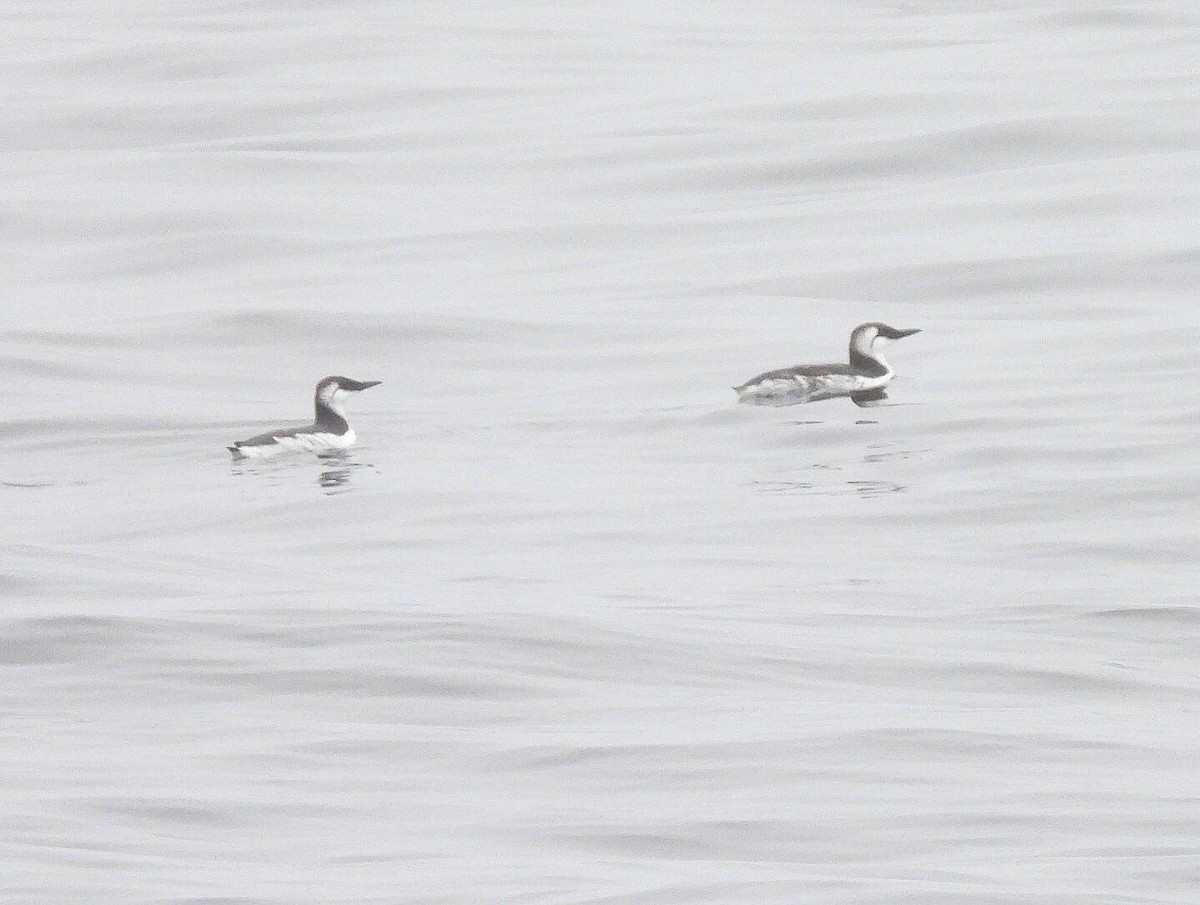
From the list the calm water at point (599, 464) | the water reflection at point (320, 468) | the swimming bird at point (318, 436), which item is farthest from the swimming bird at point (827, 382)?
the water reflection at point (320, 468)

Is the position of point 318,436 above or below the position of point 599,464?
above

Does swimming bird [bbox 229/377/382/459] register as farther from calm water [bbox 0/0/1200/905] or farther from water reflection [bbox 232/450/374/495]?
calm water [bbox 0/0/1200/905]

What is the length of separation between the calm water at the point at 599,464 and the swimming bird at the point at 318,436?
0.99ft

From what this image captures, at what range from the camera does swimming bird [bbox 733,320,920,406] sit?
65.7 feet

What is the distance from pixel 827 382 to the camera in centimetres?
2061

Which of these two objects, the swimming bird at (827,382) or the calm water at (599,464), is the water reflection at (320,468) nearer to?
the calm water at (599,464)

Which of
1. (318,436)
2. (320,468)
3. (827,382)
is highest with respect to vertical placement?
(827,382)

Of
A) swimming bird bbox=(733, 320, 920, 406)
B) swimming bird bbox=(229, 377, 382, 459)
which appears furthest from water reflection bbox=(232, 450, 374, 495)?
swimming bird bbox=(733, 320, 920, 406)

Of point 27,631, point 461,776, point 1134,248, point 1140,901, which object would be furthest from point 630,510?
point 1134,248

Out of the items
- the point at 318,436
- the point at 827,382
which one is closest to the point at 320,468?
the point at 318,436

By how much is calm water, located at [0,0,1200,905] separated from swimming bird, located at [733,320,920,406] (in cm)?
26

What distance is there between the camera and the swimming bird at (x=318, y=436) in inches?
725

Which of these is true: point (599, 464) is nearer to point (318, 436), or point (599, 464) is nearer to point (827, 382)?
point (318, 436)

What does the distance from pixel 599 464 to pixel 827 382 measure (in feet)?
10.6
